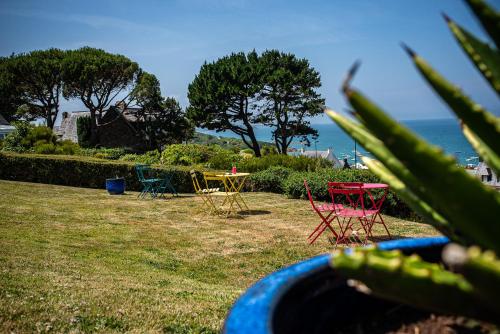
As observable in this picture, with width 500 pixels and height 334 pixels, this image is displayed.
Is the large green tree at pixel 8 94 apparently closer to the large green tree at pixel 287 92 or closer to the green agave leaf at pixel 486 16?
the large green tree at pixel 287 92

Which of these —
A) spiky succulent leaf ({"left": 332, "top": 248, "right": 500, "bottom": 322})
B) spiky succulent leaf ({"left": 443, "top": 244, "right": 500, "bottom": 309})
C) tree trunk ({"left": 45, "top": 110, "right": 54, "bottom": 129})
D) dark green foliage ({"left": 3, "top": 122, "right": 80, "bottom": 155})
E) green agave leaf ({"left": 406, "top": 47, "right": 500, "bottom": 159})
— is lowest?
spiky succulent leaf ({"left": 332, "top": 248, "right": 500, "bottom": 322})

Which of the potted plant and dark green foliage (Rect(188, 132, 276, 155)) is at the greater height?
dark green foliage (Rect(188, 132, 276, 155))

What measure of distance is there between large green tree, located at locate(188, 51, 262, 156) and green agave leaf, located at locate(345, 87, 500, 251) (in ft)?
143

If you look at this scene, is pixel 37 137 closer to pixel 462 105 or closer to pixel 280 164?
pixel 280 164

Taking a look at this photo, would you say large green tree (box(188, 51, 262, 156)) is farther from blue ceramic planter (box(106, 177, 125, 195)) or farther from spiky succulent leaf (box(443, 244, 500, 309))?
spiky succulent leaf (box(443, 244, 500, 309))

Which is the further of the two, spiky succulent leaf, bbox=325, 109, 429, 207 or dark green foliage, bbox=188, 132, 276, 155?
dark green foliage, bbox=188, 132, 276, 155

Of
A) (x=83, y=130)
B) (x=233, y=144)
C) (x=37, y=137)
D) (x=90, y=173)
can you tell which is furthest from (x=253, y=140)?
(x=90, y=173)

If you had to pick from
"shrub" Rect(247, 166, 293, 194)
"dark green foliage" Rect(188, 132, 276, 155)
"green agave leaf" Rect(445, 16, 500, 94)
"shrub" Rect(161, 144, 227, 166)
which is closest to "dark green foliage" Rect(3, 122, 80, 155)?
"shrub" Rect(161, 144, 227, 166)

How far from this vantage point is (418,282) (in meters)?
0.66

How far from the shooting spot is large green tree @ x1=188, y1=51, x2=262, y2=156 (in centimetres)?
4431

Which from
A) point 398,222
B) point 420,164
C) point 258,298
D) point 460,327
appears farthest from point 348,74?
point 398,222

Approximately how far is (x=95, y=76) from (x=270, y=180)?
3819 centimetres

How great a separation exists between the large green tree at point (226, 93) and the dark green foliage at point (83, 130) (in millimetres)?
15432

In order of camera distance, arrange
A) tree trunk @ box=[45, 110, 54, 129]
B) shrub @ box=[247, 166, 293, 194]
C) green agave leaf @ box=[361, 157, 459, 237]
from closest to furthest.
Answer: green agave leaf @ box=[361, 157, 459, 237], shrub @ box=[247, 166, 293, 194], tree trunk @ box=[45, 110, 54, 129]
